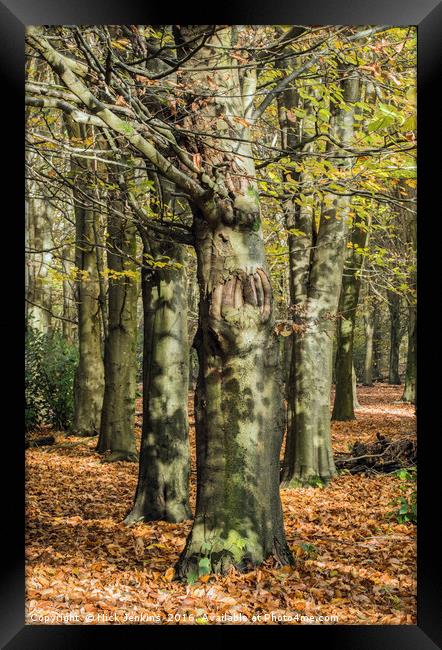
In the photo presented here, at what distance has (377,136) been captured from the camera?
227 inches

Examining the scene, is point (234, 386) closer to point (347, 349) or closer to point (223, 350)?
point (223, 350)

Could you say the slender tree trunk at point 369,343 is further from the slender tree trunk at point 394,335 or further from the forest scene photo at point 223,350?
the forest scene photo at point 223,350

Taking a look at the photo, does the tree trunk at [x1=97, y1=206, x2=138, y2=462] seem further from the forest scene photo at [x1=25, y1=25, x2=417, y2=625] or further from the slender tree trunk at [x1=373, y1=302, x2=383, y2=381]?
the slender tree trunk at [x1=373, y1=302, x2=383, y2=381]

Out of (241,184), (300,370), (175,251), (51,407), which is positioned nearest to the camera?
(241,184)

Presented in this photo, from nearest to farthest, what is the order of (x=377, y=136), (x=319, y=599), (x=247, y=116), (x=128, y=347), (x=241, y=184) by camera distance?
(x=319, y=599)
(x=241, y=184)
(x=247, y=116)
(x=377, y=136)
(x=128, y=347)

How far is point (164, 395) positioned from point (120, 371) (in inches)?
142

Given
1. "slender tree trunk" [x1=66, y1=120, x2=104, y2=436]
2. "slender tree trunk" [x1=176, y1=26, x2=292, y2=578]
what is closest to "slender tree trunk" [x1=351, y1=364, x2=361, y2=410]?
→ "slender tree trunk" [x1=66, y1=120, x2=104, y2=436]

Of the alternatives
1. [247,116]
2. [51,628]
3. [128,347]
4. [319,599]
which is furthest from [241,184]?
[128,347]

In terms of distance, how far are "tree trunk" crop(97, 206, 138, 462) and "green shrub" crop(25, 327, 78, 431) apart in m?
2.07

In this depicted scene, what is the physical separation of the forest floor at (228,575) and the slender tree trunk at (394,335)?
19.0ft

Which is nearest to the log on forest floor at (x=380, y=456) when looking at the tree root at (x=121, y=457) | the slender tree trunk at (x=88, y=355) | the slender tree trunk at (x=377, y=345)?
the tree root at (x=121, y=457)

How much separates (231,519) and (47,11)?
3.48 m

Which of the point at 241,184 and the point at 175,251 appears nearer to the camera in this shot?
the point at 241,184

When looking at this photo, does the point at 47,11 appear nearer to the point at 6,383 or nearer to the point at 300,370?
the point at 6,383
